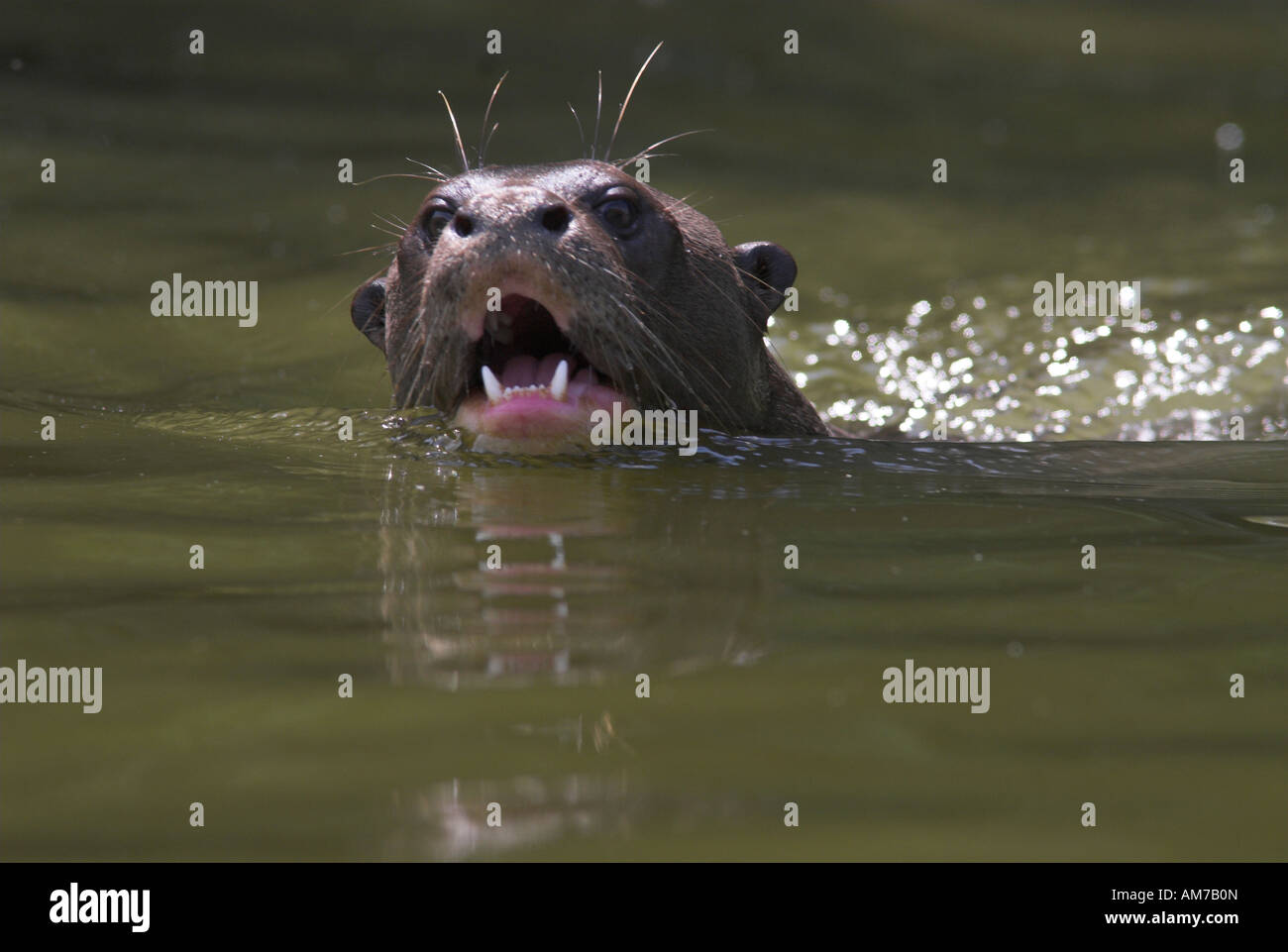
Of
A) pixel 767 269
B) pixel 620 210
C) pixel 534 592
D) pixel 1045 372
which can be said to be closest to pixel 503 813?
pixel 534 592

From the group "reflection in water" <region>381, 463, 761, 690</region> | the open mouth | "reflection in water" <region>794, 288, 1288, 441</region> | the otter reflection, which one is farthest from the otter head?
"reflection in water" <region>794, 288, 1288, 441</region>

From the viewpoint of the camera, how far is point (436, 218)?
4.49 meters

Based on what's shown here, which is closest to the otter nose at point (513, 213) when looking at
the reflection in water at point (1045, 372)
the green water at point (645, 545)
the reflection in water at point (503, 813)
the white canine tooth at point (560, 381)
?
the white canine tooth at point (560, 381)

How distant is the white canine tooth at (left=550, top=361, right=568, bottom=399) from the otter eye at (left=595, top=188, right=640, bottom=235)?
574mm

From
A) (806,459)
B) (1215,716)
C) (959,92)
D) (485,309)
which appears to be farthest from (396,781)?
(959,92)

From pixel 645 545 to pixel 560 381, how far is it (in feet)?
3.49

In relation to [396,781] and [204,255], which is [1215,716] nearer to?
[396,781]

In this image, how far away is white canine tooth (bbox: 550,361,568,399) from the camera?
4.10 meters

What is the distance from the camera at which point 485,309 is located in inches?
161

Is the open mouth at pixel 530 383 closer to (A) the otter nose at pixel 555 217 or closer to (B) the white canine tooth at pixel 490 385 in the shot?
(B) the white canine tooth at pixel 490 385

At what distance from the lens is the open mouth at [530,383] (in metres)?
4.12

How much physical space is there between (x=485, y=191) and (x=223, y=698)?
2.37m

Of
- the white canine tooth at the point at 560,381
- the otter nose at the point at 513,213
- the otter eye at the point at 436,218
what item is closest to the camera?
the otter nose at the point at 513,213

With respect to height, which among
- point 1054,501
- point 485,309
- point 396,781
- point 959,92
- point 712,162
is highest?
point 959,92
